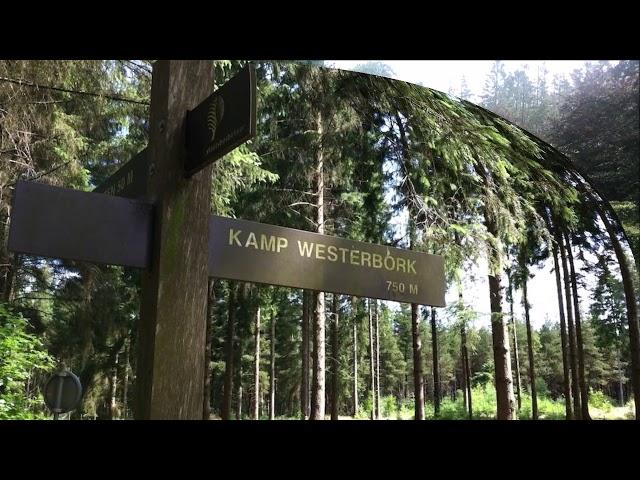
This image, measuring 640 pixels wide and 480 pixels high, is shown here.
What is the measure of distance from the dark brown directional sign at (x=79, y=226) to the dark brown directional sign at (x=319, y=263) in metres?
0.34

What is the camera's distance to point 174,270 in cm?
247

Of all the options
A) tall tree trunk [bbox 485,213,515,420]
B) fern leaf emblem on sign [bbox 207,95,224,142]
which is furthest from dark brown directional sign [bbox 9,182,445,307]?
tall tree trunk [bbox 485,213,515,420]

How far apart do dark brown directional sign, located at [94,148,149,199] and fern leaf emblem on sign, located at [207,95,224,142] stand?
476 mm

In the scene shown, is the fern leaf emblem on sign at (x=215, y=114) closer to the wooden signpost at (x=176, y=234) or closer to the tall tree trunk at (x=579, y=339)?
the wooden signpost at (x=176, y=234)

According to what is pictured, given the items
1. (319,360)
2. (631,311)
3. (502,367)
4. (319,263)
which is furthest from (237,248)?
(631,311)

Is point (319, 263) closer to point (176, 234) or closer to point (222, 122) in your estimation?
point (176, 234)

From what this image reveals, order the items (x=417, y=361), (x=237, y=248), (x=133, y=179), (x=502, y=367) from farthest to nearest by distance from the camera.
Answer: (x=417, y=361)
(x=502, y=367)
(x=133, y=179)
(x=237, y=248)

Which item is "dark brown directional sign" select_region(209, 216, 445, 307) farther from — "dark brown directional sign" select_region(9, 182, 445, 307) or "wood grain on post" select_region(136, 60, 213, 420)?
"wood grain on post" select_region(136, 60, 213, 420)

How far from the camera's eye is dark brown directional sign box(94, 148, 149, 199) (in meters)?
2.76

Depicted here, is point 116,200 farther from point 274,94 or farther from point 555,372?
point 555,372

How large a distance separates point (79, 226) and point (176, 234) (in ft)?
1.29

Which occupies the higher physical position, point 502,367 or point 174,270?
point 502,367

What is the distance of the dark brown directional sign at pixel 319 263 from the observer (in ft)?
8.82
